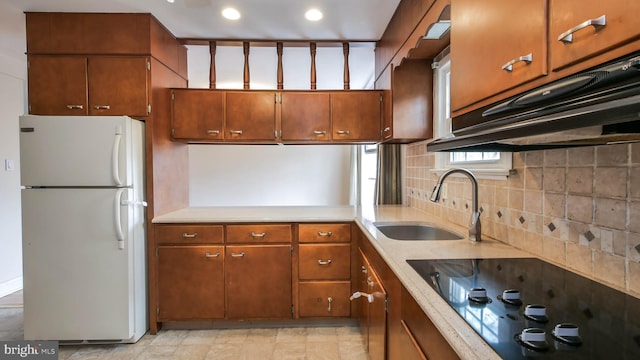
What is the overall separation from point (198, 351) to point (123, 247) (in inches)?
35.2

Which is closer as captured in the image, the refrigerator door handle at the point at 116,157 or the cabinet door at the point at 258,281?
the refrigerator door handle at the point at 116,157

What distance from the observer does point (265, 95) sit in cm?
276

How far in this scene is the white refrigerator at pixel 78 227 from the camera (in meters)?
2.23

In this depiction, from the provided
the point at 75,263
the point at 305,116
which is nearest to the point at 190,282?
the point at 75,263

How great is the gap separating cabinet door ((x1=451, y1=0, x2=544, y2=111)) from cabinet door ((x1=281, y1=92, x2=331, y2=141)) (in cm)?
155

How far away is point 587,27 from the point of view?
2.26 feet

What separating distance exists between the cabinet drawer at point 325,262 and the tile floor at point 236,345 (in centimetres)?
43

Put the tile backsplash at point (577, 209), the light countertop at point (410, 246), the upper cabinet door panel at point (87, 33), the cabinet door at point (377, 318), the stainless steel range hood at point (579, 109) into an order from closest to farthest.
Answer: the stainless steel range hood at point (579, 109), the light countertop at point (410, 246), the tile backsplash at point (577, 209), the cabinet door at point (377, 318), the upper cabinet door panel at point (87, 33)

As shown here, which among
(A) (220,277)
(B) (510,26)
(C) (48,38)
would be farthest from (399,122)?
(C) (48,38)

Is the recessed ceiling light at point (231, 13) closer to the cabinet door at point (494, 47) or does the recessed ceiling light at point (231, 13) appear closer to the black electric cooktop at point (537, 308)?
the cabinet door at point (494, 47)

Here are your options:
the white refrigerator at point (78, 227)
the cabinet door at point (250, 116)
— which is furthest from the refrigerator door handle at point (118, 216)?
the cabinet door at point (250, 116)

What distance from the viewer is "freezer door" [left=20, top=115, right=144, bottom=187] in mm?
2219

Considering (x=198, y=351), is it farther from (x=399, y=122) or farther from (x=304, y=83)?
(x=304, y=83)

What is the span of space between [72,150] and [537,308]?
267 centimetres
